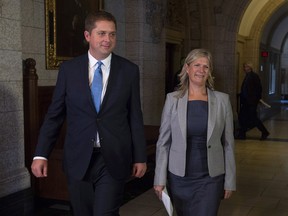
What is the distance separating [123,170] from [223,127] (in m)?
0.75

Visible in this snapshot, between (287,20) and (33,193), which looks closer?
(33,193)

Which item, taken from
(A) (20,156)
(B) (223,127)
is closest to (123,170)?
(B) (223,127)

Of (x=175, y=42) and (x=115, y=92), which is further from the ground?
(x=175, y=42)

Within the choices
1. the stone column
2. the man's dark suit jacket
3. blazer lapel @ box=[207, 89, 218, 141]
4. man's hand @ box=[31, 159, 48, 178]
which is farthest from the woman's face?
the stone column

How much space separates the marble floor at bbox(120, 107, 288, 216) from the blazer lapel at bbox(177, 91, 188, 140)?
6.12 feet

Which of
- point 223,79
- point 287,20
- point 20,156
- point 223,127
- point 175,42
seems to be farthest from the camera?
point 287,20

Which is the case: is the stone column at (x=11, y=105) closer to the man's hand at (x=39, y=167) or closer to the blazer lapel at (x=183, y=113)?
the man's hand at (x=39, y=167)

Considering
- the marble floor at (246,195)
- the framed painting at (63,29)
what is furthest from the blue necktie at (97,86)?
the framed painting at (63,29)

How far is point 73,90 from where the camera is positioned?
2686 millimetres

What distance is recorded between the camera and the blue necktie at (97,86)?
2.68 metres

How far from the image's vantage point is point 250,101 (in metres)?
10.1

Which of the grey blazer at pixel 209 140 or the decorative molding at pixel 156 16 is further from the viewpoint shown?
the decorative molding at pixel 156 16

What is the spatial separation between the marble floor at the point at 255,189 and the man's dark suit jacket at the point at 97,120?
198 cm

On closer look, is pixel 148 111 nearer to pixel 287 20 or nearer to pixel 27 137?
pixel 27 137
